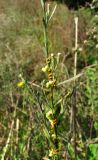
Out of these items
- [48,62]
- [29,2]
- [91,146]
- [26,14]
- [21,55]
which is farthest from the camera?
[29,2]

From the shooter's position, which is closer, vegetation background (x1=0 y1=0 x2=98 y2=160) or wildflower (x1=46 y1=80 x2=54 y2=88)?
wildflower (x1=46 y1=80 x2=54 y2=88)

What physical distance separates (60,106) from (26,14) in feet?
22.2

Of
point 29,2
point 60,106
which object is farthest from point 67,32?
point 60,106

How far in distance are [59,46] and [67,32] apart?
545mm

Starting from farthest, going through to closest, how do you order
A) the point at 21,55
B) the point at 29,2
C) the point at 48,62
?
the point at 29,2
the point at 21,55
the point at 48,62

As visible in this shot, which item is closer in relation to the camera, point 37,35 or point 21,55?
point 21,55

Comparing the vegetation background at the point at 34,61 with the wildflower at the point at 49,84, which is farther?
the vegetation background at the point at 34,61

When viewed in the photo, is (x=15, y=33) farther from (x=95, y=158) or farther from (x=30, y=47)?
(x=95, y=158)

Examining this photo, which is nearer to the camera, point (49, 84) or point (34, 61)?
point (49, 84)

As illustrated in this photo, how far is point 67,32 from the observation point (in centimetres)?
718

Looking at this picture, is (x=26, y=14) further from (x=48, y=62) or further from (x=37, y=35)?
(x=48, y=62)

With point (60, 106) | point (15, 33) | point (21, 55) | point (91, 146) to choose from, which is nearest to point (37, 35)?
point (15, 33)

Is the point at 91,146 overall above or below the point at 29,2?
below

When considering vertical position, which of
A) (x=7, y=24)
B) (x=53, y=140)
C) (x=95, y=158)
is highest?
(x=7, y=24)
